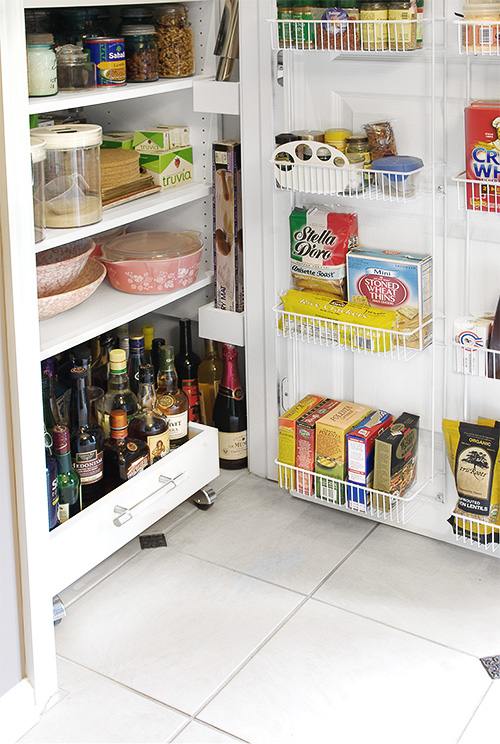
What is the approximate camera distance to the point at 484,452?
1971mm

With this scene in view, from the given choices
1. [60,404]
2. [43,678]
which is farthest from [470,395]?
[43,678]

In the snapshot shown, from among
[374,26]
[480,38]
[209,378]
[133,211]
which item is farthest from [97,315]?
[480,38]

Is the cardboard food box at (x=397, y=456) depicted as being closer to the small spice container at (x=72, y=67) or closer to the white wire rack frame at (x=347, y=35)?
the white wire rack frame at (x=347, y=35)

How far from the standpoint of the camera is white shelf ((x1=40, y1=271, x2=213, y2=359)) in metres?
1.97

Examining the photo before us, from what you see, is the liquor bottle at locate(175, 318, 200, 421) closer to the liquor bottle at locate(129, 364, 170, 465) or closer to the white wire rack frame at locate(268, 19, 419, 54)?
the liquor bottle at locate(129, 364, 170, 465)

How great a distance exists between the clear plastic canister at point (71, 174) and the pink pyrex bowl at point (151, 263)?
0.76ft

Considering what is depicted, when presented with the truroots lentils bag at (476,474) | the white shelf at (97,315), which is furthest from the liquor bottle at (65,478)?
the truroots lentils bag at (476,474)

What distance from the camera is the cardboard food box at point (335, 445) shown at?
2.13 m

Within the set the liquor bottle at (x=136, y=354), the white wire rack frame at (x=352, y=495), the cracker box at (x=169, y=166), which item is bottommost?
the white wire rack frame at (x=352, y=495)

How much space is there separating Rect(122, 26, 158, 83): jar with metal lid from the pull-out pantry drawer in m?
0.86

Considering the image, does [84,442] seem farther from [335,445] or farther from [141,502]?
[335,445]

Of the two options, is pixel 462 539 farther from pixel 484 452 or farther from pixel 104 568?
pixel 104 568

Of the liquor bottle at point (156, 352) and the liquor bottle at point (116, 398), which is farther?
the liquor bottle at point (156, 352)

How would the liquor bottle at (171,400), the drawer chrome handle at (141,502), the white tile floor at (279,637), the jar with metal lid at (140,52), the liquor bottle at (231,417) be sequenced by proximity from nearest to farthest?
the white tile floor at (279,637) < the drawer chrome handle at (141,502) < the jar with metal lid at (140,52) < the liquor bottle at (171,400) < the liquor bottle at (231,417)
